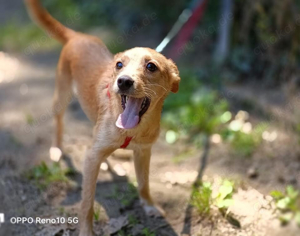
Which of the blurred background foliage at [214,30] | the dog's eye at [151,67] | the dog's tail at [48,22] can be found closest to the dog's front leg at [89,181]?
the dog's eye at [151,67]

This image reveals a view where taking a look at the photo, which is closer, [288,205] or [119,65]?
[119,65]

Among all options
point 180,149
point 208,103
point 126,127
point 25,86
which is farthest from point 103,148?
point 25,86

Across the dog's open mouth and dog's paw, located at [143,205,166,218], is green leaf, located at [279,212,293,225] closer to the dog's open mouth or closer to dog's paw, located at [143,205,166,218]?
dog's paw, located at [143,205,166,218]

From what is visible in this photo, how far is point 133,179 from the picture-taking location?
4398mm

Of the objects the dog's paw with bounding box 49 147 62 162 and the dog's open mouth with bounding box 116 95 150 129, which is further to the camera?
the dog's paw with bounding box 49 147 62 162

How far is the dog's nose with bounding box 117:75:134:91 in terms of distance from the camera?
2891 millimetres

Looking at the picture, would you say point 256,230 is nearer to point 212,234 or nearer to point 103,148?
point 212,234

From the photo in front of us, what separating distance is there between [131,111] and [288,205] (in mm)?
1609

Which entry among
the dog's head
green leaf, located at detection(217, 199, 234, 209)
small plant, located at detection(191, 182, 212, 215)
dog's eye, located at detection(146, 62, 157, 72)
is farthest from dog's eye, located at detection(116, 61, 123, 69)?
green leaf, located at detection(217, 199, 234, 209)

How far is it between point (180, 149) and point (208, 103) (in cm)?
86

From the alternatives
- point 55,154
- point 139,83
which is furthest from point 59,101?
point 139,83

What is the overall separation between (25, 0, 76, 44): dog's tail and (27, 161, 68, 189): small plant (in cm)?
148

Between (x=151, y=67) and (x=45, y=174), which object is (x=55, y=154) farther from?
(x=151, y=67)

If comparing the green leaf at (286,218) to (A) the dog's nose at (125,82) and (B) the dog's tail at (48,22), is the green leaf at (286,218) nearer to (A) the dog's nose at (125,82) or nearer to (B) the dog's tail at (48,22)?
(A) the dog's nose at (125,82)
